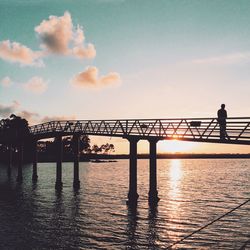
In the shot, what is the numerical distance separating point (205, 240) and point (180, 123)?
9759mm

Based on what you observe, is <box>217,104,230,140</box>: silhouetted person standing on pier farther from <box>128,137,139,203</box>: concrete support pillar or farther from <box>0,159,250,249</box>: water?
<box>128,137,139,203</box>: concrete support pillar

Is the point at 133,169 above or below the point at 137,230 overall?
above

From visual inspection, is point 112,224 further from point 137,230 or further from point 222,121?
point 222,121

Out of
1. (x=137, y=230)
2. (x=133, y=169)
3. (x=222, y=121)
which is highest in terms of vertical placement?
(x=222, y=121)

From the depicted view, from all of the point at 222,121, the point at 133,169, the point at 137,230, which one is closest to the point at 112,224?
the point at 137,230

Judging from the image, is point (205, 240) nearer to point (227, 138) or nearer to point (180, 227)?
point (180, 227)

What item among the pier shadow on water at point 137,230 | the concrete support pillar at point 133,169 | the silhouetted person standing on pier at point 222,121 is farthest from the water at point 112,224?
the silhouetted person standing on pier at point 222,121

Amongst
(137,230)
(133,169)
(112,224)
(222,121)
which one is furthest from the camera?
(133,169)

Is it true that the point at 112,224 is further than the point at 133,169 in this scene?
No

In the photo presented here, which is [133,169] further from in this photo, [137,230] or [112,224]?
[137,230]

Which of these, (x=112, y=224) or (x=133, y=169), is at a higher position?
(x=133, y=169)

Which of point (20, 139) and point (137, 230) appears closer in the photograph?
point (137, 230)

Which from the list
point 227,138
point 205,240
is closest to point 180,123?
point 227,138

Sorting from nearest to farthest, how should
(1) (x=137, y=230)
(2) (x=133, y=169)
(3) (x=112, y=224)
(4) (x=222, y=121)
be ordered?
(1) (x=137, y=230)
(3) (x=112, y=224)
(4) (x=222, y=121)
(2) (x=133, y=169)
